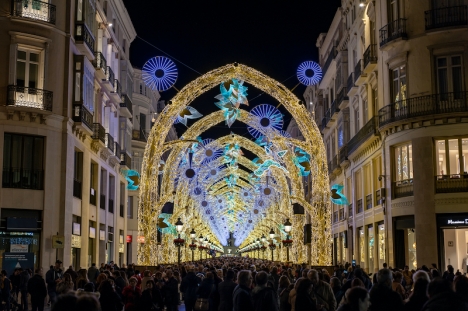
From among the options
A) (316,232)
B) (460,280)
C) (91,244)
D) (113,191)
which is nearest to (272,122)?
(316,232)

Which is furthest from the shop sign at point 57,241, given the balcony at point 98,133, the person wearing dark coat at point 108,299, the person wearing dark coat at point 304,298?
the person wearing dark coat at point 304,298

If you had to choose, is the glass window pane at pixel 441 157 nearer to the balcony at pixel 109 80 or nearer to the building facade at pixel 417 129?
the building facade at pixel 417 129

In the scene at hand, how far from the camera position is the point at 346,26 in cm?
4878

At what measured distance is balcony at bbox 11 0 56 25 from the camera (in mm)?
30891

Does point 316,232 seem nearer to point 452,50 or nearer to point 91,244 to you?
point 452,50

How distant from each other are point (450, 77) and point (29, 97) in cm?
1839

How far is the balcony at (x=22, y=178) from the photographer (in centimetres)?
3072

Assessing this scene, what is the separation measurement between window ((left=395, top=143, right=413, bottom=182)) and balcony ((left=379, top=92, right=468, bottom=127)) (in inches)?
57.7

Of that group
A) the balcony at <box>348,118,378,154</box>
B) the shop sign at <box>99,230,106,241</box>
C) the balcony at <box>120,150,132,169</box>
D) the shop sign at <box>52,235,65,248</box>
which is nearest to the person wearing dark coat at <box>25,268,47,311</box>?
the shop sign at <box>52,235,65,248</box>

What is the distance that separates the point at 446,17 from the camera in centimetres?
3105

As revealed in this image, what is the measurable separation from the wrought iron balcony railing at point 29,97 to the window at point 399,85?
15.9 m

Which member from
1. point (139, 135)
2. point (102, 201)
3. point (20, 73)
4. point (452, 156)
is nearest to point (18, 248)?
point (20, 73)

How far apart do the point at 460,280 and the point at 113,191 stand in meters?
40.3

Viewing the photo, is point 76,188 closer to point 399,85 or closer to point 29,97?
point 29,97
